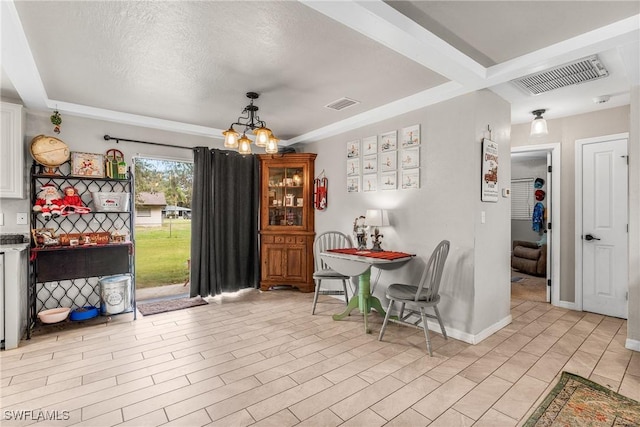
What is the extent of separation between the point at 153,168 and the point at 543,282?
6.10m

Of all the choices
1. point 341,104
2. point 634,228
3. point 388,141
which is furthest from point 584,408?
point 341,104

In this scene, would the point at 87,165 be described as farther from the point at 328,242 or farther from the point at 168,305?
the point at 328,242

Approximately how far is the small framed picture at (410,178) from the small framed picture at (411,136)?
27 centimetres

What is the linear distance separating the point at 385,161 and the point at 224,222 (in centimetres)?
235

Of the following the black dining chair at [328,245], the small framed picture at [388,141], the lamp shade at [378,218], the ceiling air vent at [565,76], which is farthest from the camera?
the black dining chair at [328,245]

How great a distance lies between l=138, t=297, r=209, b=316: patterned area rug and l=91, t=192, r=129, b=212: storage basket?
1.16 m

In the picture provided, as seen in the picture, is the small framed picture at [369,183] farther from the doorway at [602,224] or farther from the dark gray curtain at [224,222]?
the doorway at [602,224]

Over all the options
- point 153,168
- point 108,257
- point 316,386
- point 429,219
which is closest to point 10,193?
point 108,257

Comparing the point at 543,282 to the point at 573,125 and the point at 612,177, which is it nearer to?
the point at 612,177

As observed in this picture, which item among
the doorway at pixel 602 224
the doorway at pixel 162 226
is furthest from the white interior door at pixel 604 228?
the doorway at pixel 162 226

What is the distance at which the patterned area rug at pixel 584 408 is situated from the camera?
1.73 meters

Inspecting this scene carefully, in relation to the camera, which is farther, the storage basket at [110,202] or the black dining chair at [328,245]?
the black dining chair at [328,245]

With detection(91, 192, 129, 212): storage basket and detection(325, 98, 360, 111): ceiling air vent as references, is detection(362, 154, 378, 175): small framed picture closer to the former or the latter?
detection(325, 98, 360, 111): ceiling air vent

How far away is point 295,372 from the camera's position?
225 cm
